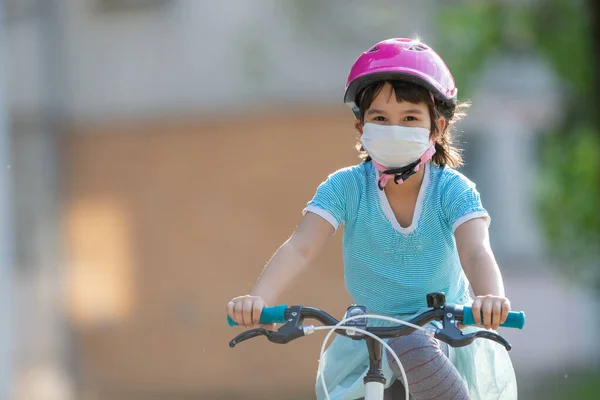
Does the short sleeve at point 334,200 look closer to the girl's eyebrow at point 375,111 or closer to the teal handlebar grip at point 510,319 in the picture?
the girl's eyebrow at point 375,111

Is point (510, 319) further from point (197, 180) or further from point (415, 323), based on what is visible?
point (197, 180)

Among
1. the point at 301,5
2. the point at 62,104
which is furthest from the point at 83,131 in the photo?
the point at 301,5

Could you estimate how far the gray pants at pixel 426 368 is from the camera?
361 centimetres

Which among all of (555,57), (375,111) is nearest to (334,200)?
(375,111)

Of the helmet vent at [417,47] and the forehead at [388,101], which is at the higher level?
the helmet vent at [417,47]

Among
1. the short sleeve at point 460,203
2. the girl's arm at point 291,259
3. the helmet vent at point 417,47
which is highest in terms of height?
the helmet vent at point 417,47

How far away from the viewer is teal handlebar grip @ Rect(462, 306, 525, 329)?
3338 millimetres

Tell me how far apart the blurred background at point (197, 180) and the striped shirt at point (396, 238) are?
9864 millimetres

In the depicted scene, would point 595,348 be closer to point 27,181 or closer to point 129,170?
point 129,170

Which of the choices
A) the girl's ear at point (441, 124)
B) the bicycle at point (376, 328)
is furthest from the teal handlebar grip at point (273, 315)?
the girl's ear at point (441, 124)

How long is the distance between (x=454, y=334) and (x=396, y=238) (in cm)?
63

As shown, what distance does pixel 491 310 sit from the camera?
3.34 metres

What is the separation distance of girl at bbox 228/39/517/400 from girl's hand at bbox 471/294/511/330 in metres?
0.38

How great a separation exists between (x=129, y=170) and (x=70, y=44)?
175cm
